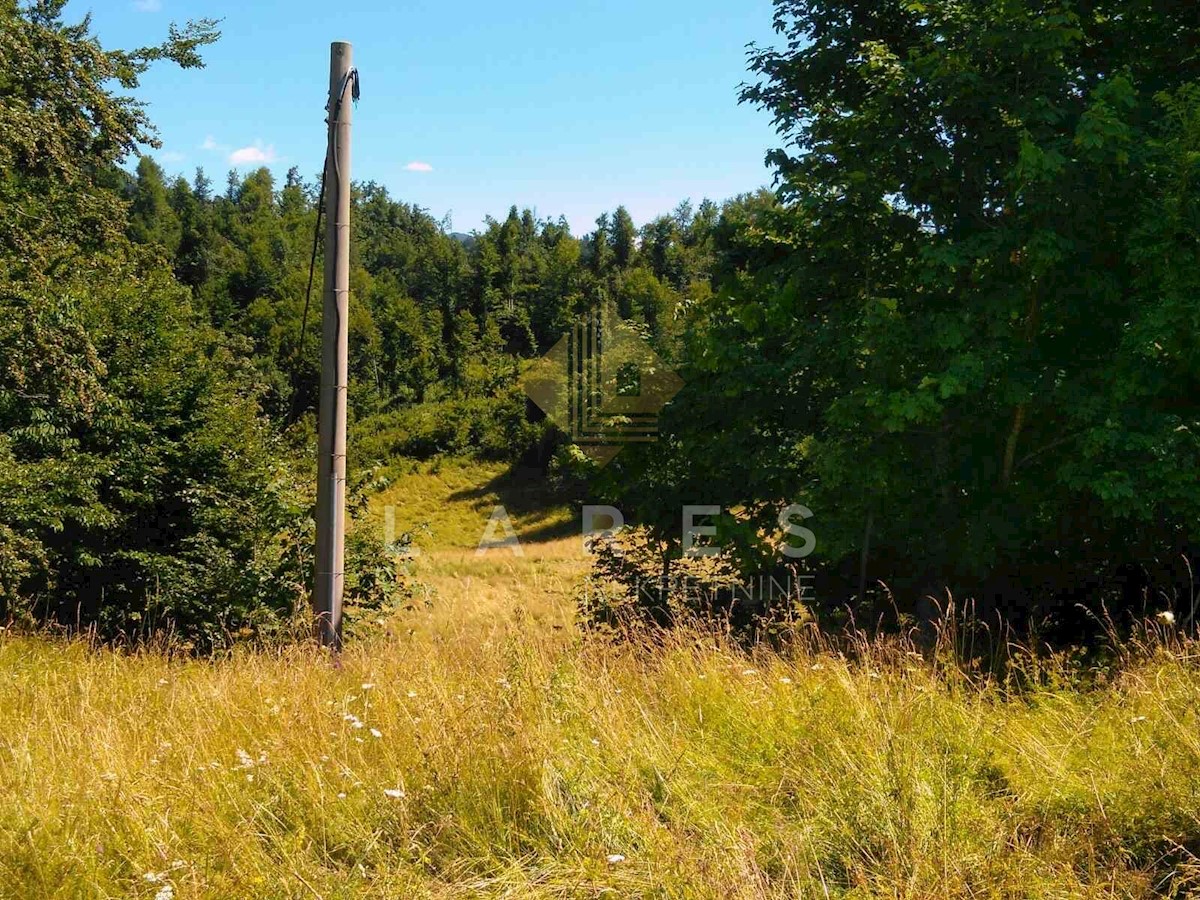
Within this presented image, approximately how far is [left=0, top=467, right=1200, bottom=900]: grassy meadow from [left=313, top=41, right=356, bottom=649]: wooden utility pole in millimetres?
1772

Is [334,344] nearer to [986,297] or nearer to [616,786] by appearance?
[616,786]

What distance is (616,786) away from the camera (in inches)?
110

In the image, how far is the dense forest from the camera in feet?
20.7

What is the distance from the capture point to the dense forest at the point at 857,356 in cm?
632

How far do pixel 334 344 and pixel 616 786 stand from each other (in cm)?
393

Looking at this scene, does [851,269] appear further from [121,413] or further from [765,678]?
[121,413]

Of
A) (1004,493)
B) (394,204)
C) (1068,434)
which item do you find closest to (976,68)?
(1068,434)

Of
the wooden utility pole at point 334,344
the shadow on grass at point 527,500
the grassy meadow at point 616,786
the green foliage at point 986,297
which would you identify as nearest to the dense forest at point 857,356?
the green foliage at point 986,297

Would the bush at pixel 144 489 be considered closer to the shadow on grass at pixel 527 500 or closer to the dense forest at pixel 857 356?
the dense forest at pixel 857 356

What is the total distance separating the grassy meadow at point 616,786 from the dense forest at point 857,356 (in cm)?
244

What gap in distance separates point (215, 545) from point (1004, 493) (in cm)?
935

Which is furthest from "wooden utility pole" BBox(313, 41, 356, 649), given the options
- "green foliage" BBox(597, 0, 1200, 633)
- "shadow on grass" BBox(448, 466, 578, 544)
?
"shadow on grass" BBox(448, 466, 578, 544)

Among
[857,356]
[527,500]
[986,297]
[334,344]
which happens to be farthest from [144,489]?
[527,500]

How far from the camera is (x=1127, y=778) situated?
2.77 m
